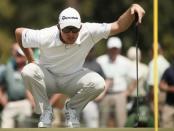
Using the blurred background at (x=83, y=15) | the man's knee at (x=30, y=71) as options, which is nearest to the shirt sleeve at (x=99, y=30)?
the man's knee at (x=30, y=71)

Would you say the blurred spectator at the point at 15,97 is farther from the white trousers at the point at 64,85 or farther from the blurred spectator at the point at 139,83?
the white trousers at the point at 64,85

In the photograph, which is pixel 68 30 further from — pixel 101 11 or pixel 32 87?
pixel 101 11

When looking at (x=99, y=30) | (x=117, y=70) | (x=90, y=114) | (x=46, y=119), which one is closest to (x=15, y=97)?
(x=90, y=114)

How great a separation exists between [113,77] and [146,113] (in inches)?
46.3

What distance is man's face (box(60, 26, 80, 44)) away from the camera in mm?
14094

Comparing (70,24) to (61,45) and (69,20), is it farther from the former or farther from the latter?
(61,45)

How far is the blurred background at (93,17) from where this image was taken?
117 ft

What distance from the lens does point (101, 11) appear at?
3838 centimetres

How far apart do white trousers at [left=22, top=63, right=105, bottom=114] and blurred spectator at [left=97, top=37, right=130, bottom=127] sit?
17.2 feet

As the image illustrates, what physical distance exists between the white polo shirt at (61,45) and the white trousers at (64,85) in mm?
126

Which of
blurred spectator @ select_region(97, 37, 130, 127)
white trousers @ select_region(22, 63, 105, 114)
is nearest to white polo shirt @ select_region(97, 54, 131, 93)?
blurred spectator @ select_region(97, 37, 130, 127)

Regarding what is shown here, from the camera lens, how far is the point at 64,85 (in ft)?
47.6

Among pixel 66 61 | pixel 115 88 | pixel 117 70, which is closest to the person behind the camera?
pixel 66 61

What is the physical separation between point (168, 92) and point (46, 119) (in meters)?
5.59
